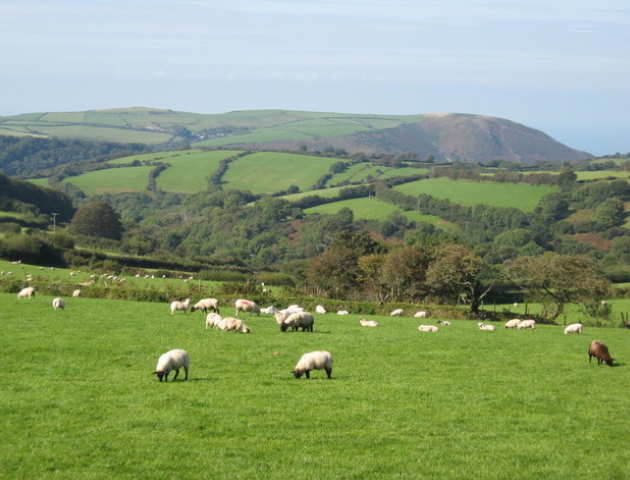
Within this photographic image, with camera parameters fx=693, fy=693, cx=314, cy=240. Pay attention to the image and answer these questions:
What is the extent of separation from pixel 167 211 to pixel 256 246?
46838mm

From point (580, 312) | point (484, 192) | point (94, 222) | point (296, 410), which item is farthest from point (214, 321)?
point (484, 192)

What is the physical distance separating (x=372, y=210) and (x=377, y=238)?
103 ft

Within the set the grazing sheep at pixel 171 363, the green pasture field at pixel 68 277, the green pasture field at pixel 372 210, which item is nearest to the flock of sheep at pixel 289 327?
the grazing sheep at pixel 171 363

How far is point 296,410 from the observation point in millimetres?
16031

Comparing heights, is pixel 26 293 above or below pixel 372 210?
above

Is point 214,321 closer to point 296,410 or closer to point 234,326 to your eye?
point 234,326

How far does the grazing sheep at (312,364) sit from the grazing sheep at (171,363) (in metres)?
3.16

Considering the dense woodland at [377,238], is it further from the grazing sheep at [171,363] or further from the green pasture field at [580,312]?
the grazing sheep at [171,363]

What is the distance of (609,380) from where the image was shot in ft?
70.7

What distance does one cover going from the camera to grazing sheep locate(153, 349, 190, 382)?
18969 millimetres

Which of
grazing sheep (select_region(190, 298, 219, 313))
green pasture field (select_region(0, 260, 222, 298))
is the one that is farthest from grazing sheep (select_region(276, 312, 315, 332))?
green pasture field (select_region(0, 260, 222, 298))

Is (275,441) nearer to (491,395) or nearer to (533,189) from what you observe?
(491,395)

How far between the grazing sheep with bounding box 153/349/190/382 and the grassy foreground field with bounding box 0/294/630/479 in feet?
1.12

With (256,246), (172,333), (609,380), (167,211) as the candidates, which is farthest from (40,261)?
(167,211)
